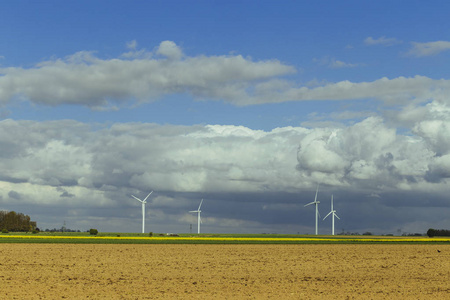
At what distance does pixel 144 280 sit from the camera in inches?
1565

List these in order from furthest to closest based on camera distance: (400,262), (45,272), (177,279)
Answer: (400,262)
(45,272)
(177,279)

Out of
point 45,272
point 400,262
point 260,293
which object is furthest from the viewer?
point 400,262

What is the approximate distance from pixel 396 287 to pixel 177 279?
51.0ft

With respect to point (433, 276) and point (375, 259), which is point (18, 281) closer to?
point (433, 276)

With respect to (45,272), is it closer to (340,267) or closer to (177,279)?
(177,279)

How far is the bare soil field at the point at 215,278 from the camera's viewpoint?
33.9 m

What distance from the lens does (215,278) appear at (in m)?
41.6

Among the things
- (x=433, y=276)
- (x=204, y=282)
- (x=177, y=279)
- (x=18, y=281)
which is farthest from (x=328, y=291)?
(x=18, y=281)

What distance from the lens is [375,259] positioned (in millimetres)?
63188

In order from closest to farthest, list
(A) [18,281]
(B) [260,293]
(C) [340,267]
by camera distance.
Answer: (B) [260,293] → (A) [18,281] → (C) [340,267]

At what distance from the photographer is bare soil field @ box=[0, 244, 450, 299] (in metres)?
33.9

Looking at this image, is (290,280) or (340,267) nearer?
(290,280)

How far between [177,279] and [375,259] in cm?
3066

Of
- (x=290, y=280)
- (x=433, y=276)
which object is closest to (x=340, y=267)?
(x=433, y=276)
